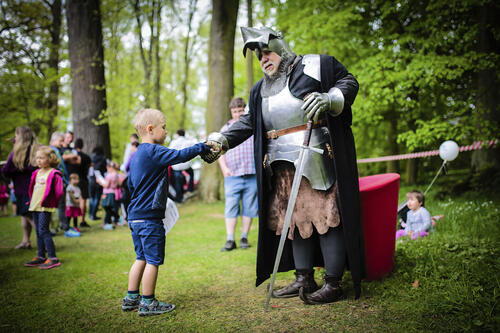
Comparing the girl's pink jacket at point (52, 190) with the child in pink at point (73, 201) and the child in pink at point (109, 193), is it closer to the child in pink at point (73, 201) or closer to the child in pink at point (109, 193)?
the child in pink at point (73, 201)

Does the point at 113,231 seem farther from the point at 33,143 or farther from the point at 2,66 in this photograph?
the point at 2,66

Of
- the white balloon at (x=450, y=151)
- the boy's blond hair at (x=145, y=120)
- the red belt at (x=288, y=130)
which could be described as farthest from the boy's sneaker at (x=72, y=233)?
the white balloon at (x=450, y=151)

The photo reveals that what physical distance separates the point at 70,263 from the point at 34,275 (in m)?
0.51

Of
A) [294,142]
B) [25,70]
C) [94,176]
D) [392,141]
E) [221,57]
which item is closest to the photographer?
[294,142]

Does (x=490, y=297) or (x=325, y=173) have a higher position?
(x=325, y=173)

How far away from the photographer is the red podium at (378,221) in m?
2.88

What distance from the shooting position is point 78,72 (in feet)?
32.9

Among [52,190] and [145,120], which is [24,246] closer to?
[52,190]

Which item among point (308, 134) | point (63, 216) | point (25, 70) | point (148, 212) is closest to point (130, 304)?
point (148, 212)

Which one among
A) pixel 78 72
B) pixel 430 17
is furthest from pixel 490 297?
pixel 78 72

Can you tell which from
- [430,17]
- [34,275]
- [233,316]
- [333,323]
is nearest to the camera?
[333,323]

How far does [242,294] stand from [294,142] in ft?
4.61

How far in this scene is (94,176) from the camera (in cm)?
Result: 812

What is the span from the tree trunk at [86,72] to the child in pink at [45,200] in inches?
223
